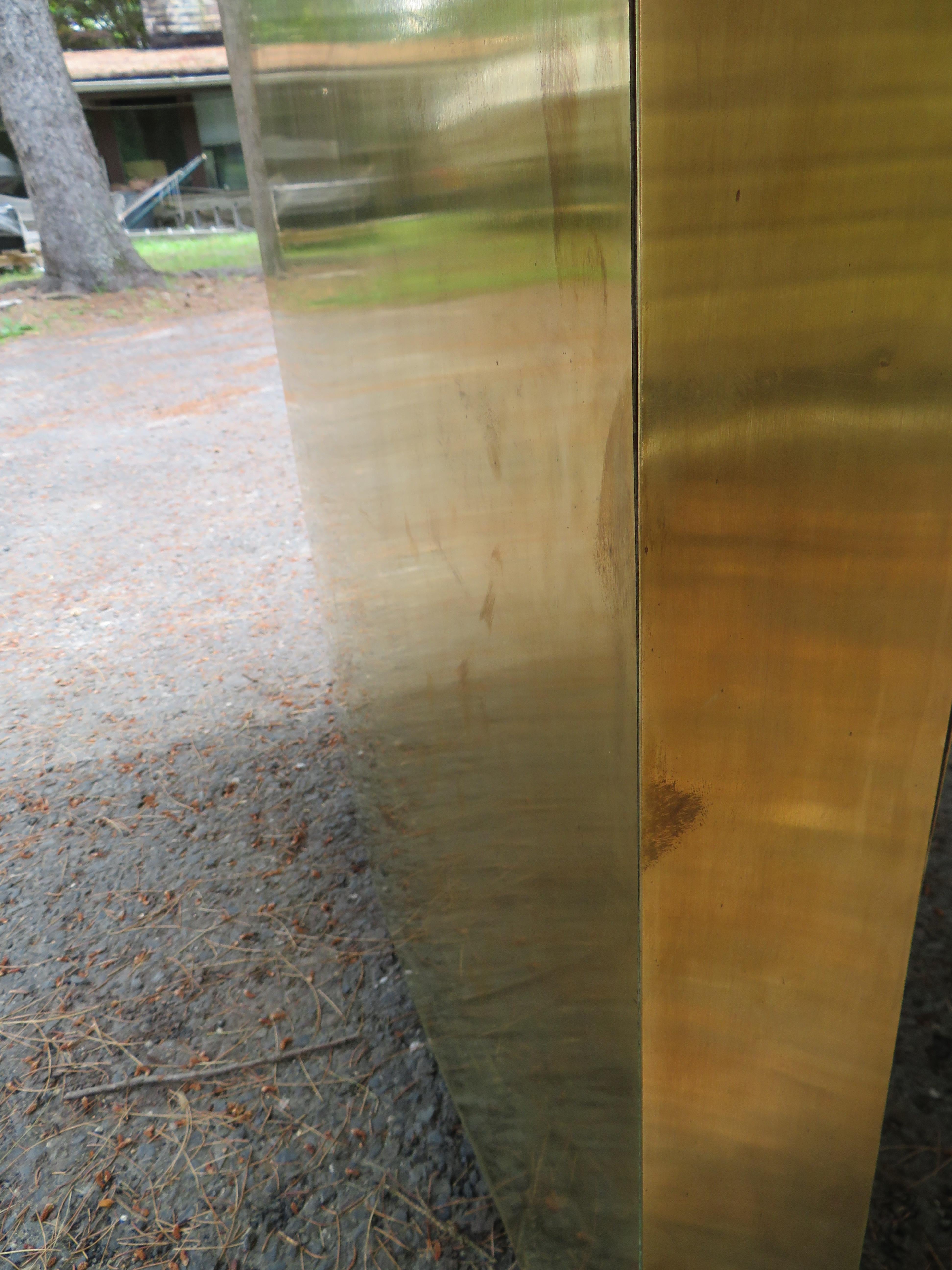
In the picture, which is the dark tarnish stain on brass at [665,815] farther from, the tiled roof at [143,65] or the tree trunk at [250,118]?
the tiled roof at [143,65]

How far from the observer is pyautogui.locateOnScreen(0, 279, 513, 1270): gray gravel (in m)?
1.84

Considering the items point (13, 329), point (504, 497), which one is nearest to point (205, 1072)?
point (504, 497)

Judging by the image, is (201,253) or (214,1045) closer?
(214,1045)

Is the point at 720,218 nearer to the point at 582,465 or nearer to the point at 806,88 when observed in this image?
the point at 806,88

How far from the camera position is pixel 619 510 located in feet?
2.32

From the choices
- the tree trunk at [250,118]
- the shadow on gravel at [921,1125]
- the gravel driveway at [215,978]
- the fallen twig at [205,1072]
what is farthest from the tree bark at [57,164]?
the shadow on gravel at [921,1125]

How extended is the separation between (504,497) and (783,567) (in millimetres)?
291

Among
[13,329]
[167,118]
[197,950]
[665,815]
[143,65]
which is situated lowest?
[197,950]

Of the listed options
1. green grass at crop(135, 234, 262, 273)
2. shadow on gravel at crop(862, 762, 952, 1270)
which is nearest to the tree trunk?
shadow on gravel at crop(862, 762, 952, 1270)

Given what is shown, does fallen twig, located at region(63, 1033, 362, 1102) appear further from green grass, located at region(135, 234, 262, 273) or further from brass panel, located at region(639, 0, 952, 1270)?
green grass, located at region(135, 234, 262, 273)

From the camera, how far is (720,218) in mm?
621

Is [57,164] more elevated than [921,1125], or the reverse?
[57,164]

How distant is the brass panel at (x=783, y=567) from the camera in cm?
60

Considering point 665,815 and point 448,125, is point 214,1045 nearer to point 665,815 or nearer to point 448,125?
point 665,815
